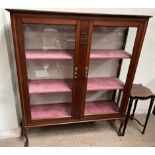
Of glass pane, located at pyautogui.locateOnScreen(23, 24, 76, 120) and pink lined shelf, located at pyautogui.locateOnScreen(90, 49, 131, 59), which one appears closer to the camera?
glass pane, located at pyautogui.locateOnScreen(23, 24, 76, 120)

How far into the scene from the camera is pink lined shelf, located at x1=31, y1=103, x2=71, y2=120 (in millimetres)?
2059

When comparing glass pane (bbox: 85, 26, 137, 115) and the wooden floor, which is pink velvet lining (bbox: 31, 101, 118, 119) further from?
the wooden floor

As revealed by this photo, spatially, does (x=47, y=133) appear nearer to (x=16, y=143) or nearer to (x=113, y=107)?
(x=16, y=143)

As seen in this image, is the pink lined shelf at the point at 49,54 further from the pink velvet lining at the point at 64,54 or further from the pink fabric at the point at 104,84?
the pink fabric at the point at 104,84

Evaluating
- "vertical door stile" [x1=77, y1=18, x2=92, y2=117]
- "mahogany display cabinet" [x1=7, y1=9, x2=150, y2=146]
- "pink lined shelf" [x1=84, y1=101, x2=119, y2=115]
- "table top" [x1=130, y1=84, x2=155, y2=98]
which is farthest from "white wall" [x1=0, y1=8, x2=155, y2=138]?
"pink lined shelf" [x1=84, y1=101, x2=119, y2=115]

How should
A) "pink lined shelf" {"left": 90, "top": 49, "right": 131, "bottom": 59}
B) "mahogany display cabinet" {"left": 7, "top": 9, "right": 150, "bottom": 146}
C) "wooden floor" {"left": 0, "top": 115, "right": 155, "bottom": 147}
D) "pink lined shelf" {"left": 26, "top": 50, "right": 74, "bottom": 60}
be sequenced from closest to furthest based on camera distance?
"mahogany display cabinet" {"left": 7, "top": 9, "right": 150, "bottom": 146} → "pink lined shelf" {"left": 26, "top": 50, "right": 74, "bottom": 60} → "pink lined shelf" {"left": 90, "top": 49, "right": 131, "bottom": 59} → "wooden floor" {"left": 0, "top": 115, "right": 155, "bottom": 147}

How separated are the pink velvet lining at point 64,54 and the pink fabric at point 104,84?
38cm

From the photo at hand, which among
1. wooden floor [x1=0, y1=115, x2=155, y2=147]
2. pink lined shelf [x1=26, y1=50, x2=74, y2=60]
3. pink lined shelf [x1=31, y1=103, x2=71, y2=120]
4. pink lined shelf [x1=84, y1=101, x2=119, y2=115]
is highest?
pink lined shelf [x1=26, y1=50, x2=74, y2=60]

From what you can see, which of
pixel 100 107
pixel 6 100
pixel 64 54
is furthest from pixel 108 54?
pixel 6 100

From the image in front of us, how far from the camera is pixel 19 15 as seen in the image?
145 centimetres

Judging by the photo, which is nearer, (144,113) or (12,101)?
(12,101)

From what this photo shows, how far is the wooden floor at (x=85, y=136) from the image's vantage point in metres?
2.18
